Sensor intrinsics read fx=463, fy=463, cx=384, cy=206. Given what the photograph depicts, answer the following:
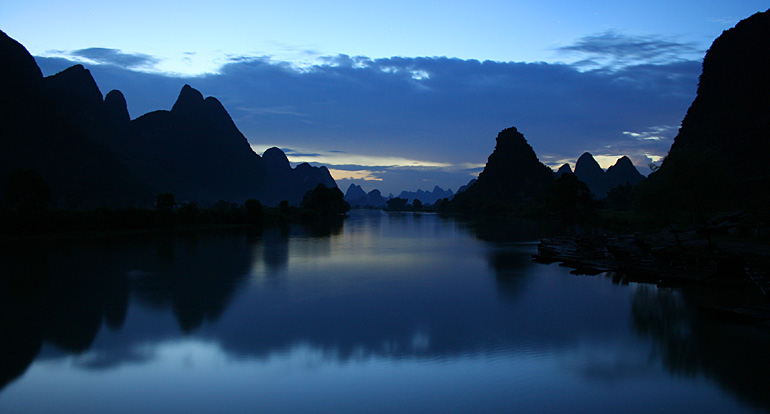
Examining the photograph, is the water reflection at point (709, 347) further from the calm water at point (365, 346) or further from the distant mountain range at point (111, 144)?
the distant mountain range at point (111, 144)

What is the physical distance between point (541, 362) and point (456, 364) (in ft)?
5.05

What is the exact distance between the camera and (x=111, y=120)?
12988 cm

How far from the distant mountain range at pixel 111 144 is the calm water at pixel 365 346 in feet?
128

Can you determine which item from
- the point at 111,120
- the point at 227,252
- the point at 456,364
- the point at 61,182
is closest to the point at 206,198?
the point at 111,120

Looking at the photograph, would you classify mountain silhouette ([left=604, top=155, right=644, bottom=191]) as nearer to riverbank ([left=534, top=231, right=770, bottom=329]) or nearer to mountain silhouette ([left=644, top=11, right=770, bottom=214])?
mountain silhouette ([left=644, top=11, right=770, bottom=214])

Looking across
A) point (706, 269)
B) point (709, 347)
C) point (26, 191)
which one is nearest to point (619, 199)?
point (706, 269)

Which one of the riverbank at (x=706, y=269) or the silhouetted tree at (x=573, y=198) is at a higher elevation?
the silhouetted tree at (x=573, y=198)

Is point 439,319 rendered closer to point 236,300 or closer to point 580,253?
point 236,300

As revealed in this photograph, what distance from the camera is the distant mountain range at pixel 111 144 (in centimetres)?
6512

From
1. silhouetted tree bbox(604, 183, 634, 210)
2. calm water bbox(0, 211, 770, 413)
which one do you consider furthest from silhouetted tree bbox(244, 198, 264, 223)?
silhouetted tree bbox(604, 183, 634, 210)

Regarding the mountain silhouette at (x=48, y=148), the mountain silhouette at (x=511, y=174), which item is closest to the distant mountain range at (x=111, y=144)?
the mountain silhouette at (x=48, y=148)

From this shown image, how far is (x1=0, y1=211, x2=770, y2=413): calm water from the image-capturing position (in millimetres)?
6836

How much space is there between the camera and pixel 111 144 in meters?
118

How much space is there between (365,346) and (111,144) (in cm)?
12982
